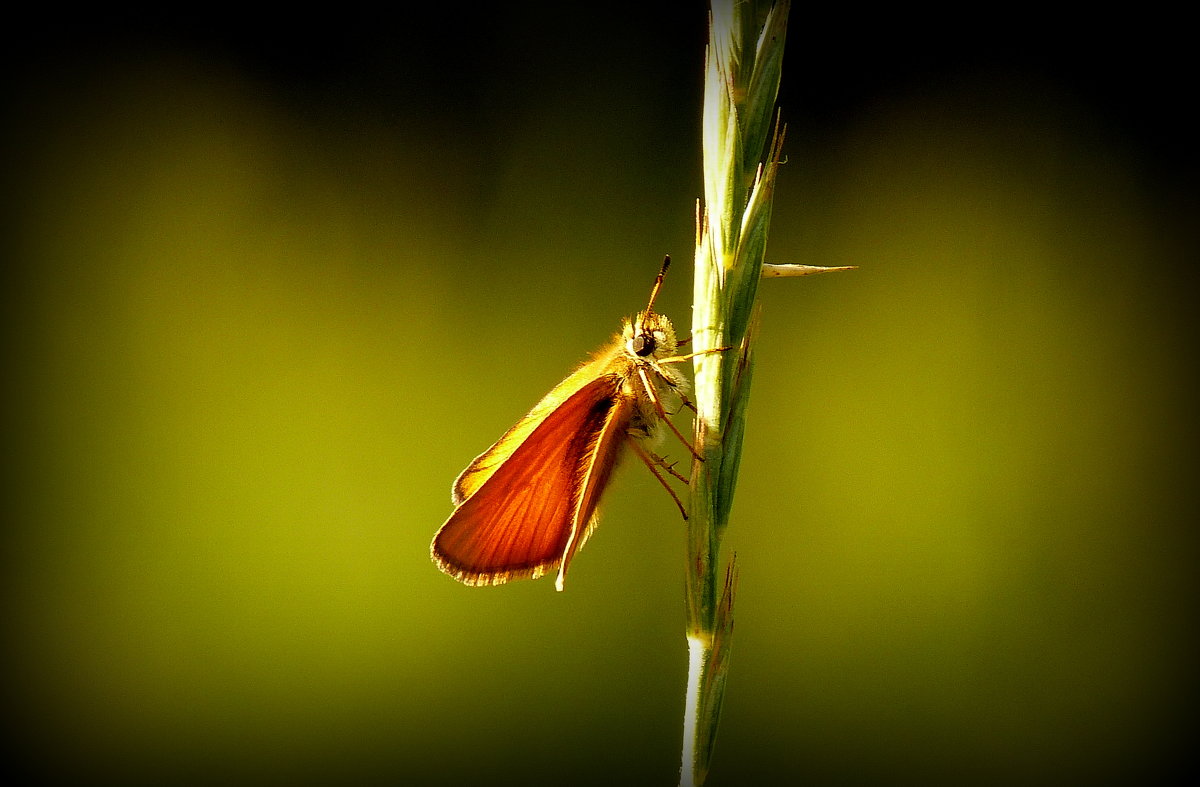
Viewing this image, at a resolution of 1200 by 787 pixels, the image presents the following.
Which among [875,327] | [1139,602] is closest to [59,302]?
[875,327]

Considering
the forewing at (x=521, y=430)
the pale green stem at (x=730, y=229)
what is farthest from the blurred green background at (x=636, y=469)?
the pale green stem at (x=730, y=229)

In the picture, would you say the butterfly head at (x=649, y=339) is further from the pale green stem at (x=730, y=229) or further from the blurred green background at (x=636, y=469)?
the blurred green background at (x=636, y=469)

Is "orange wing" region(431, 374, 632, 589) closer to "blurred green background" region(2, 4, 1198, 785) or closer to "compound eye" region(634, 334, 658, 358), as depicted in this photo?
"compound eye" region(634, 334, 658, 358)

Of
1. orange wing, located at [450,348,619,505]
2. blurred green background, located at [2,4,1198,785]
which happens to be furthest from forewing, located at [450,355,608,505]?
blurred green background, located at [2,4,1198,785]

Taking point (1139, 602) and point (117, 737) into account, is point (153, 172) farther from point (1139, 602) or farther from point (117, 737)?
point (1139, 602)

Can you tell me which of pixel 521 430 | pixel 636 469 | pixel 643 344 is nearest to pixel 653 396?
pixel 643 344
